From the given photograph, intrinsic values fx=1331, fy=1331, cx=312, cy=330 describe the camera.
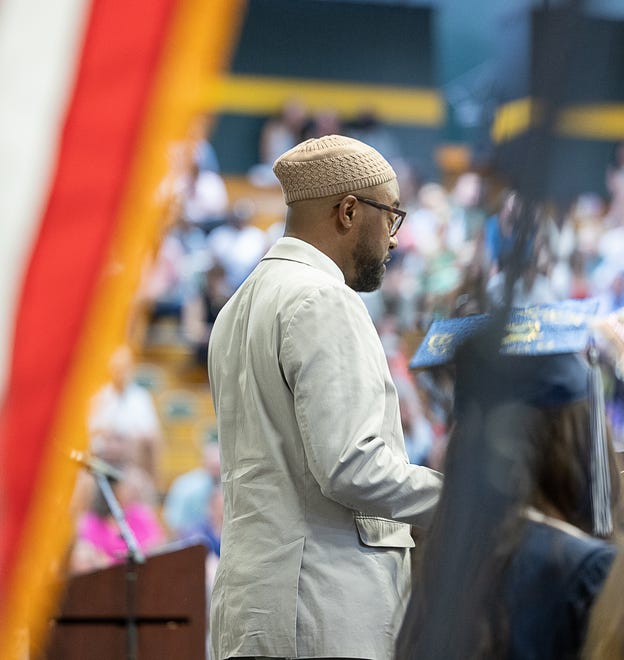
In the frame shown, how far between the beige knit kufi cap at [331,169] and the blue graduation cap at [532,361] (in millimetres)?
580

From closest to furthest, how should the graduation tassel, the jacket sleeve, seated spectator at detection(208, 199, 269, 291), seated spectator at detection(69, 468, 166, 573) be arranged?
the graduation tassel < the jacket sleeve < seated spectator at detection(69, 468, 166, 573) < seated spectator at detection(208, 199, 269, 291)

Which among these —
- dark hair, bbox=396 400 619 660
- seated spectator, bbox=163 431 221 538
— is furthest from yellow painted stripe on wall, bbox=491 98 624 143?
seated spectator, bbox=163 431 221 538

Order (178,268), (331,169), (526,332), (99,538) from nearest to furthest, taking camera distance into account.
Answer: (526,332), (331,169), (99,538), (178,268)

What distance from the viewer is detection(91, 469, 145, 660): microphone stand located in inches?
157

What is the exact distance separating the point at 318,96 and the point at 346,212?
1124 centimetres

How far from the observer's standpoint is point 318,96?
1354cm

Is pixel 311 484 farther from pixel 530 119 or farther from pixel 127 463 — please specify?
pixel 127 463

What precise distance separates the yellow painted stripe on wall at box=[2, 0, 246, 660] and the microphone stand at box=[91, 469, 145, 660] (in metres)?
2.77

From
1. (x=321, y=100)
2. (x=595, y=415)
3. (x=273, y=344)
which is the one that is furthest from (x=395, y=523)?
(x=321, y=100)

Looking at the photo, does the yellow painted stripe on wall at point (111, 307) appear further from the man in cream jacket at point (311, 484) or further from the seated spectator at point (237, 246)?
the seated spectator at point (237, 246)

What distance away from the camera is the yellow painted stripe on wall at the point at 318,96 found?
11.9 m

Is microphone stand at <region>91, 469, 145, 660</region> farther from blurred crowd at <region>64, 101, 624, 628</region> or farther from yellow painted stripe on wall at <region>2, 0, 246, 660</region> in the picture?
yellow painted stripe on wall at <region>2, 0, 246, 660</region>

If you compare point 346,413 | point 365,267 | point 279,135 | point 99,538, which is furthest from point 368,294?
point 346,413

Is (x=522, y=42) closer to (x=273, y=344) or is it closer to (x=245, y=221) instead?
(x=273, y=344)
